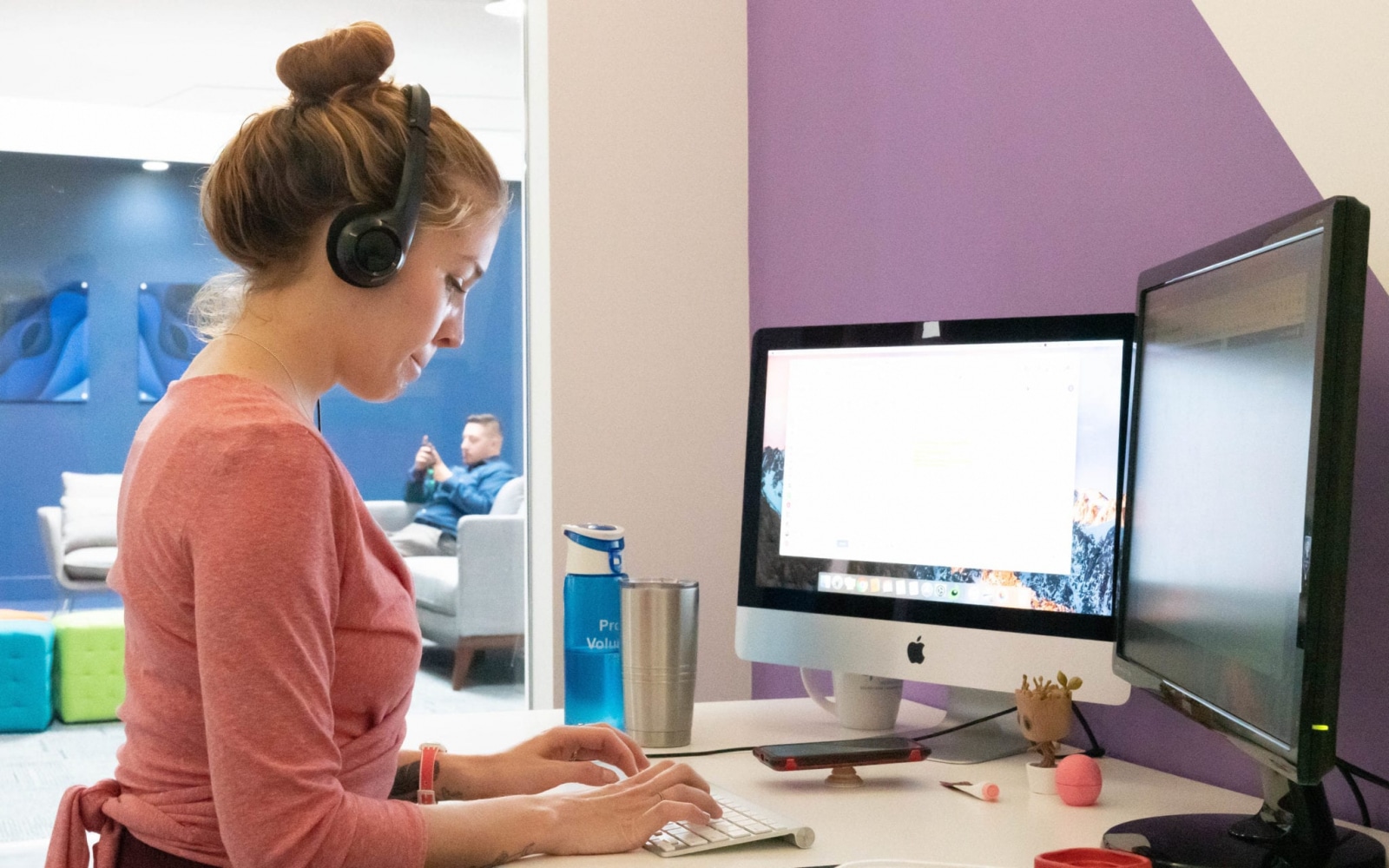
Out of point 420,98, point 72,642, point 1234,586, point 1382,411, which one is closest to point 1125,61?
point 1382,411

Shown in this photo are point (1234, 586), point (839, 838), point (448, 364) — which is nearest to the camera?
point (1234, 586)

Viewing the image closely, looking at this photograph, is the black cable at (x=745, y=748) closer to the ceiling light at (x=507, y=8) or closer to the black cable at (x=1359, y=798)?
the black cable at (x=1359, y=798)

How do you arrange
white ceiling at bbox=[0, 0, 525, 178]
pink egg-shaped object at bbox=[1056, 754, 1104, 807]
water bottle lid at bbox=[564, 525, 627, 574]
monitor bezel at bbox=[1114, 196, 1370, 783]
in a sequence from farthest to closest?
white ceiling at bbox=[0, 0, 525, 178]
water bottle lid at bbox=[564, 525, 627, 574]
pink egg-shaped object at bbox=[1056, 754, 1104, 807]
monitor bezel at bbox=[1114, 196, 1370, 783]

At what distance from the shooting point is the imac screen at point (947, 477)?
1.36 meters

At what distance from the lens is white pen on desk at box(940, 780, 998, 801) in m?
1.27

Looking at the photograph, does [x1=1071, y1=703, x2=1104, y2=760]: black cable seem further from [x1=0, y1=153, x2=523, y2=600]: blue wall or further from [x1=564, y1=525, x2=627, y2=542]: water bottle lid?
[x1=0, y1=153, x2=523, y2=600]: blue wall

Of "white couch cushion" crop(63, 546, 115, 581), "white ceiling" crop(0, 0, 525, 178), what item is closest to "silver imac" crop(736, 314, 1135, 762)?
"white ceiling" crop(0, 0, 525, 178)

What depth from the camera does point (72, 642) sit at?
3.71m

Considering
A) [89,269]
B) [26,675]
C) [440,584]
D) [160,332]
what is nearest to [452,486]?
[440,584]

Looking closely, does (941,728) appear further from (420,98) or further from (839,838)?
(420,98)

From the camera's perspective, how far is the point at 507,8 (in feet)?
9.09

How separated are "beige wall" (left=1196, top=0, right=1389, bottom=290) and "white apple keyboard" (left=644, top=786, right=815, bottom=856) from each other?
0.71 metres

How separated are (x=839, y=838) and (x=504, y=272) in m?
1.85

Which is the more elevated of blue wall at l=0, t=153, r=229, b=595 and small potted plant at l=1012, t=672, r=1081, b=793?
blue wall at l=0, t=153, r=229, b=595
